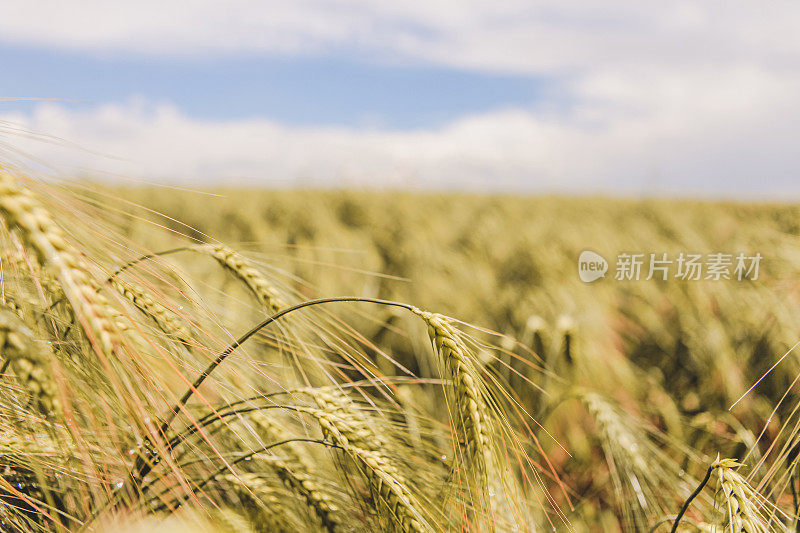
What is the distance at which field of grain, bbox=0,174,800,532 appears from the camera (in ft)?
1.73

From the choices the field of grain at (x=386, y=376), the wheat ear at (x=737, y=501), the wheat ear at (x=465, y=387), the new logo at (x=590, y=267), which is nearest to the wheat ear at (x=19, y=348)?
the field of grain at (x=386, y=376)

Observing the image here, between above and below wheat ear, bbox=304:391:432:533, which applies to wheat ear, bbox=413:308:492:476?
above

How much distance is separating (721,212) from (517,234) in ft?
7.84

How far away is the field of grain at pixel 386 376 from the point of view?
1.73 ft

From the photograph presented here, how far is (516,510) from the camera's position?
67 cm

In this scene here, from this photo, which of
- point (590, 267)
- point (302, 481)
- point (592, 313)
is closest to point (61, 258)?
point (302, 481)

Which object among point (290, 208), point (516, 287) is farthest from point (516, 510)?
point (290, 208)

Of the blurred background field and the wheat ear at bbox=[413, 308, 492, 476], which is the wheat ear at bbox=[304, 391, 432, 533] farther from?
the blurred background field

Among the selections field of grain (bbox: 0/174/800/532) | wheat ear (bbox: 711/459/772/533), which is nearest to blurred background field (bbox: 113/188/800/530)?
field of grain (bbox: 0/174/800/532)

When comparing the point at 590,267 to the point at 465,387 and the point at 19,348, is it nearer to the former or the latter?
the point at 465,387

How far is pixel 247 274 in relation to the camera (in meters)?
0.72

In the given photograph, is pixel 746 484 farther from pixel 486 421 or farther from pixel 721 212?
pixel 721 212

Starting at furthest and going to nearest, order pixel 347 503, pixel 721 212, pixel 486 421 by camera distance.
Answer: pixel 721 212 → pixel 347 503 → pixel 486 421

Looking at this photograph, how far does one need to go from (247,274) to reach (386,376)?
66cm
